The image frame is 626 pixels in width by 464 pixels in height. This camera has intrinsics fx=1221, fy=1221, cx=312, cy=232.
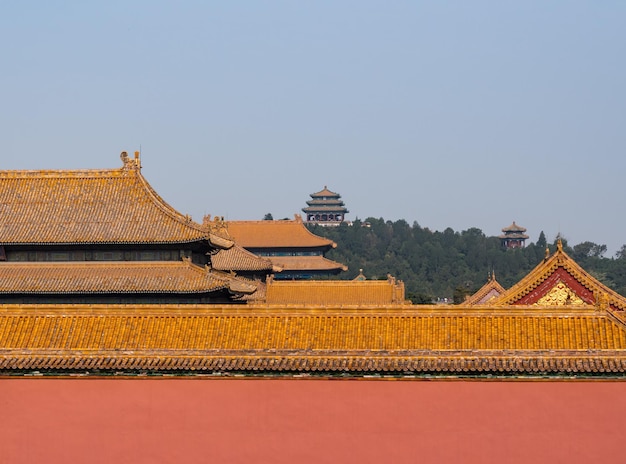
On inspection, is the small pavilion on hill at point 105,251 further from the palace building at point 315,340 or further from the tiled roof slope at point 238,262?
the tiled roof slope at point 238,262

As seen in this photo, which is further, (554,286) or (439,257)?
(439,257)

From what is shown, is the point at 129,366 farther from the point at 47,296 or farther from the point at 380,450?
the point at 47,296

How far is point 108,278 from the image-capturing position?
118 ft

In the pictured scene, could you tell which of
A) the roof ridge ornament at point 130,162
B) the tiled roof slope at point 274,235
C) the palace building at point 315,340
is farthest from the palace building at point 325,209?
the palace building at point 315,340

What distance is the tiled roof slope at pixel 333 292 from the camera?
5650 cm

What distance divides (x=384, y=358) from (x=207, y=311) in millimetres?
3778

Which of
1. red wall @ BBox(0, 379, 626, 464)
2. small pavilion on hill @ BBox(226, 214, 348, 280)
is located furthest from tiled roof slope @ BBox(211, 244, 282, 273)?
red wall @ BBox(0, 379, 626, 464)

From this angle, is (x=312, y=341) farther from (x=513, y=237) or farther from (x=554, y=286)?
(x=513, y=237)

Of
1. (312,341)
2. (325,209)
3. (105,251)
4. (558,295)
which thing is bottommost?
(312,341)

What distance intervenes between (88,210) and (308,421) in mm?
17198

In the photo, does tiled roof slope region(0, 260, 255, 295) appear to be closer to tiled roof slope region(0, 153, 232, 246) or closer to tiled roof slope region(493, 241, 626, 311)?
tiled roof slope region(0, 153, 232, 246)


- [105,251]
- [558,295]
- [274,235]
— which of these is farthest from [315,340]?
[274,235]

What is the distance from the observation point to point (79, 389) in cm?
2284

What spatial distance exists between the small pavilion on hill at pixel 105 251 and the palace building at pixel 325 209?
108 meters
